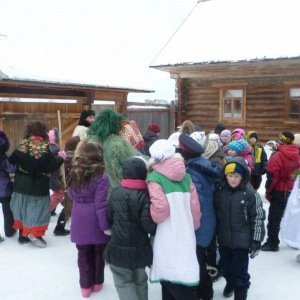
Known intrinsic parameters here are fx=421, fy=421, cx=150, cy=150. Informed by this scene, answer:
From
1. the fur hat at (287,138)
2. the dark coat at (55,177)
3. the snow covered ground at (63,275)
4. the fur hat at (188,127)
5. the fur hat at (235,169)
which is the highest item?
the fur hat at (188,127)

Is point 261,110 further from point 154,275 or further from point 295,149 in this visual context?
point 154,275

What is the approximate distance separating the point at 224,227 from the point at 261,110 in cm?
1084

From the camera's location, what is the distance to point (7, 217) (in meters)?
5.81

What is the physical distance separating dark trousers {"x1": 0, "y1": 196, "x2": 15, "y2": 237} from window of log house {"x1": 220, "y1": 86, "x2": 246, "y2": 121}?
10043 millimetres

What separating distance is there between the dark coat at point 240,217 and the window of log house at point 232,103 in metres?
10.9

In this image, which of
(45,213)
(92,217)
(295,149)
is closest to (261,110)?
(295,149)

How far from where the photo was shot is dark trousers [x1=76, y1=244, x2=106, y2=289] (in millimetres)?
4043

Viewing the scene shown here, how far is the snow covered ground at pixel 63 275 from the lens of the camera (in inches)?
163

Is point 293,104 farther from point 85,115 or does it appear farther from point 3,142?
point 3,142

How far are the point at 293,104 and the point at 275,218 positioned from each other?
8.92 m

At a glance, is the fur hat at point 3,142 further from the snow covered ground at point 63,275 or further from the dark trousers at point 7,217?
the snow covered ground at point 63,275

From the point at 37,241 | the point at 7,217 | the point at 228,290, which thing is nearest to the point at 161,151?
the point at 228,290

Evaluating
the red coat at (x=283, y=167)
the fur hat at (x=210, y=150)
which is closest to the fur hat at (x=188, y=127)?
the red coat at (x=283, y=167)

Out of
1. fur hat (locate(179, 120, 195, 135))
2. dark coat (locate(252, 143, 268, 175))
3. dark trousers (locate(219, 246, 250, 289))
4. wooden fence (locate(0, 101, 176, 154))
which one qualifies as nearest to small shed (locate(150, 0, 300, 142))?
wooden fence (locate(0, 101, 176, 154))
